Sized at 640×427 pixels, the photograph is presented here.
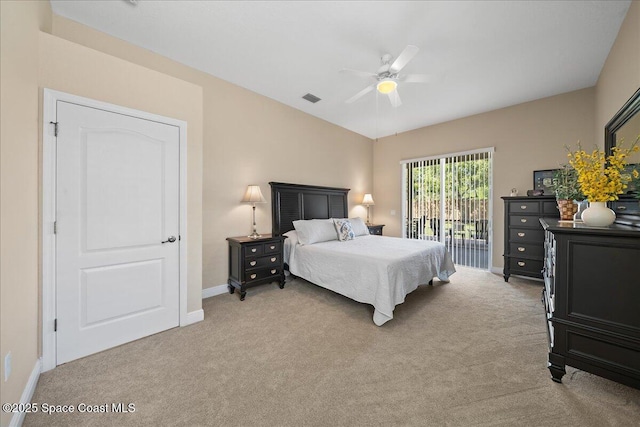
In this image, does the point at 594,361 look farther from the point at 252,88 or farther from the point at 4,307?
the point at 252,88

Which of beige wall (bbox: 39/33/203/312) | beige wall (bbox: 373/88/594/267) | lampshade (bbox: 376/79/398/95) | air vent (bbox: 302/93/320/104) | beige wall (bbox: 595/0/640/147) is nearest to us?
beige wall (bbox: 39/33/203/312)

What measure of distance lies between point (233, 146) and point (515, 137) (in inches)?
195

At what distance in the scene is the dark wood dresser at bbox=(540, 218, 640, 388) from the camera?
4.94ft

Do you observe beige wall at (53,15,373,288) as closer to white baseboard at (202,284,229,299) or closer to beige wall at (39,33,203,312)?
white baseboard at (202,284,229,299)

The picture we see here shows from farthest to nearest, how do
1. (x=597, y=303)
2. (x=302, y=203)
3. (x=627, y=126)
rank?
(x=302, y=203)
(x=627, y=126)
(x=597, y=303)

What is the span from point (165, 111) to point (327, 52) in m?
1.93

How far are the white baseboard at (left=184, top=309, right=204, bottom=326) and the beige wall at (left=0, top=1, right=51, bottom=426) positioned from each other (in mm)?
1088

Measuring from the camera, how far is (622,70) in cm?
243

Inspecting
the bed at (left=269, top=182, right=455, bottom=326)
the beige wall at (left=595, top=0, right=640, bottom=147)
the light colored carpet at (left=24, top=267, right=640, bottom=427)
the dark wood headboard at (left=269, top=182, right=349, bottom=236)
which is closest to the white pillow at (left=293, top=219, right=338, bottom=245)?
the bed at (left=269, top=182, right=455, bottom=326)

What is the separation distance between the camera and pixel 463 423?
1.41 metres

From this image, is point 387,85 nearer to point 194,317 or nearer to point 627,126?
point 627,126

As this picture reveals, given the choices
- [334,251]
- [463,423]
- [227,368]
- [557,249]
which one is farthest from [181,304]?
[557,249]

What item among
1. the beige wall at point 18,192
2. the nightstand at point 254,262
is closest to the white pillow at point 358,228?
the nightstand at point 254,262

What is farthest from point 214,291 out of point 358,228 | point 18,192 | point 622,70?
point 622,70
